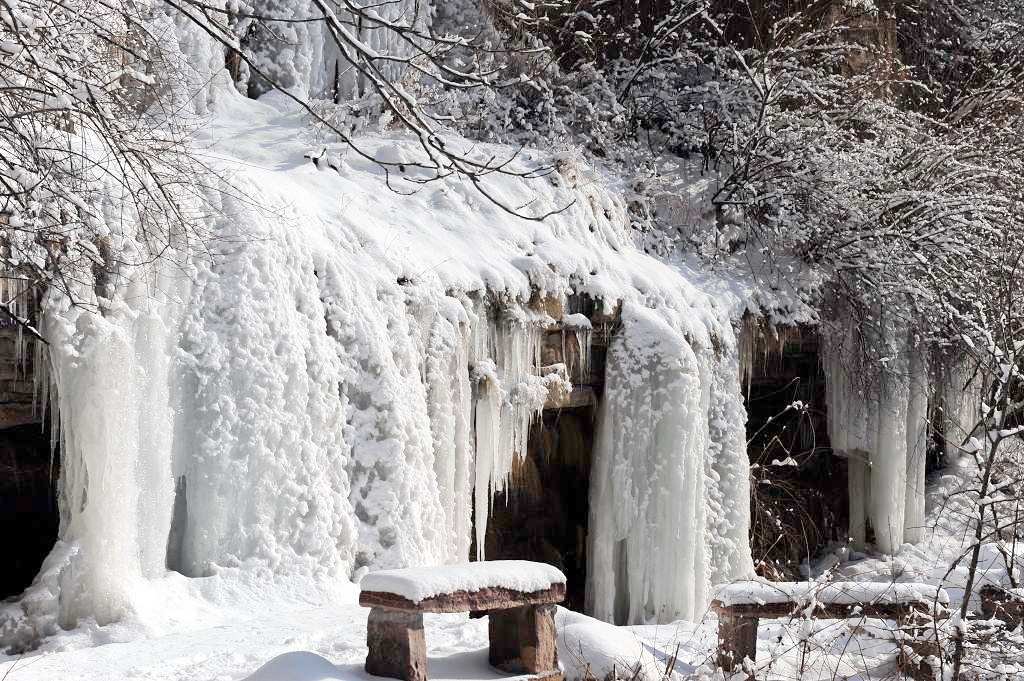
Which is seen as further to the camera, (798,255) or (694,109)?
(694,109)

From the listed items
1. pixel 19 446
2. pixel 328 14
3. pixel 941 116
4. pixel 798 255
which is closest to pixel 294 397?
pixel 19 446

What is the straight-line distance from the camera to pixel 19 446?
875cm

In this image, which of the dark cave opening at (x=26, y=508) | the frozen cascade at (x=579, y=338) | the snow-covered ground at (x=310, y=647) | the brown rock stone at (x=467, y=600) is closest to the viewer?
the brown rock stone at (x=467, y=600)

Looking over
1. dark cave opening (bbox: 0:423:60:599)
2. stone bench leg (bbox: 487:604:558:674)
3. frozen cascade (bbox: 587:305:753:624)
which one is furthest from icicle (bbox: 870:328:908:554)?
stone bench leg (bbox: 487:604:558:674)

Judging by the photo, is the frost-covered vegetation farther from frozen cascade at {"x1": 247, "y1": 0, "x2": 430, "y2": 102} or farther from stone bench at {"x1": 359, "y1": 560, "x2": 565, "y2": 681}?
stone bench at {"x1": 359, "y1": 560, "x2": 565, "y2": 681}

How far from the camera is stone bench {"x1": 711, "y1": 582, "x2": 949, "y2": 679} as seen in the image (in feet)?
18.7

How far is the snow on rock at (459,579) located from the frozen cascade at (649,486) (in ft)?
14.5

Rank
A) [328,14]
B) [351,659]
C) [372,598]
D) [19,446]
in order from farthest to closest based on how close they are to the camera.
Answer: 1. [19,446]
2. [351,659]
3. [372,598]
4. [328,14]

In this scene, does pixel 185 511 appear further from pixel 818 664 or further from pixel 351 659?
pixel 818 664

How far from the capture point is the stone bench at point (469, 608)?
4.48 m

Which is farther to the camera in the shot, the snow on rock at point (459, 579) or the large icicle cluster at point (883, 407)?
the large icicle cluster at point (883, 407)

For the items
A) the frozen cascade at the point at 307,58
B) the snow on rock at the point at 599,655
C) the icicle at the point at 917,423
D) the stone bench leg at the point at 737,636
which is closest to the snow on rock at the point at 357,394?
the frozen cascade at the point at 307,58

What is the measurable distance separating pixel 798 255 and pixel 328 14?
854cm

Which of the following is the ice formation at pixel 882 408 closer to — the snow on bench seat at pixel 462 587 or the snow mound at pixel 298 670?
the snow on bench seat at pixel 462 587
